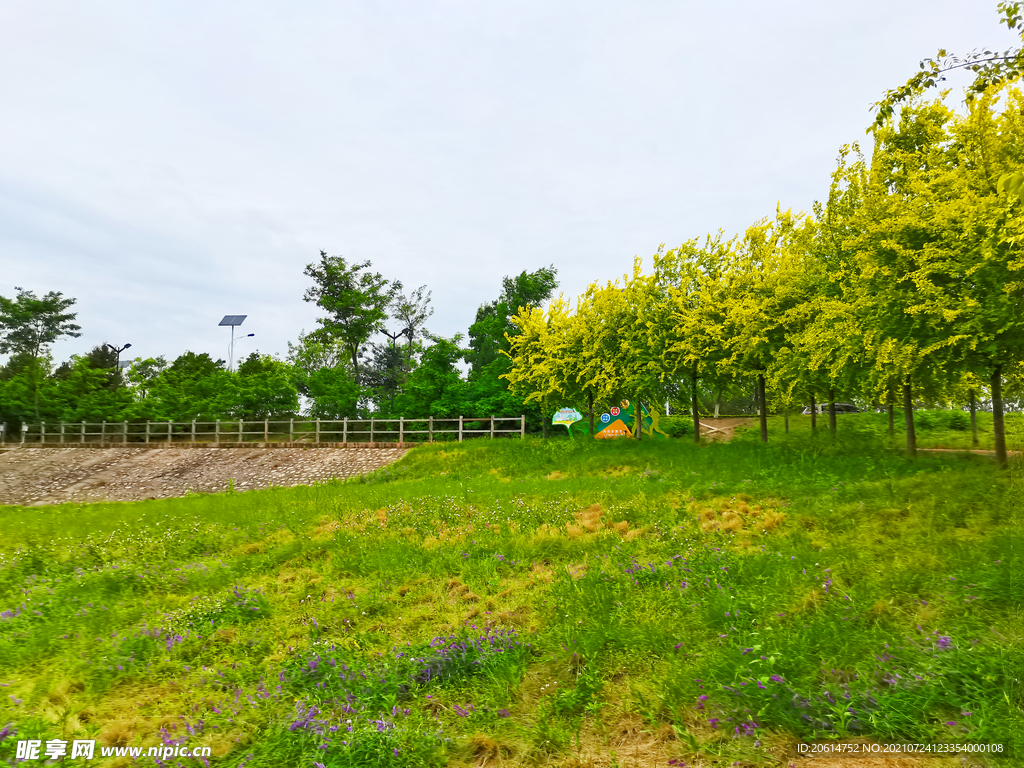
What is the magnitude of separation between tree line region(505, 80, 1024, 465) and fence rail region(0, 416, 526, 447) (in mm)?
6486

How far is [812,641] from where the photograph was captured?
416cm

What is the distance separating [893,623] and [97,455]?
3948 centimetres

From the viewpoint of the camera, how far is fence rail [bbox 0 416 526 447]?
1125 inches

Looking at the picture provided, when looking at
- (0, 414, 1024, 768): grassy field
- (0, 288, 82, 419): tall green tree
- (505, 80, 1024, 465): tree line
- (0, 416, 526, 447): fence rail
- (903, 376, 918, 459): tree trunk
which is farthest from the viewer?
(0, 288, 82, 419): tall green tree

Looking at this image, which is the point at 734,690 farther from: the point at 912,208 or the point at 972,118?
the point at 972,118

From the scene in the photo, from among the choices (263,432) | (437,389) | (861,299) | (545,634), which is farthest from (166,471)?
(861,299)

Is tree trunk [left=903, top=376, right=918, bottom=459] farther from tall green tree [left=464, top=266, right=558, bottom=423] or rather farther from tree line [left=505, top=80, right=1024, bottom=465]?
tall green tree [left=464, top=266, right=558, bottom=423]

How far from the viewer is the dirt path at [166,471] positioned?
24.2 meters

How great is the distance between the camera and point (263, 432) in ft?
106

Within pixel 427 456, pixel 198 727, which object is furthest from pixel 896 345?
pixel 427 456

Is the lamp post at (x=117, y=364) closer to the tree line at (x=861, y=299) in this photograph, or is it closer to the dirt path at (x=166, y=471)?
the dirt path at (x=166, y=471)

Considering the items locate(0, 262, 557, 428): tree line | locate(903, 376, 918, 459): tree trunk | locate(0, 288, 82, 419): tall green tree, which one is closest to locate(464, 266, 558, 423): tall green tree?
locate(0, 262, 557, 428): tree line

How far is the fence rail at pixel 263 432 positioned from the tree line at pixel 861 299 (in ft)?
21.3

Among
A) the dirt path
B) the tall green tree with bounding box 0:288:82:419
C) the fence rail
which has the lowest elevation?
the dirt path
